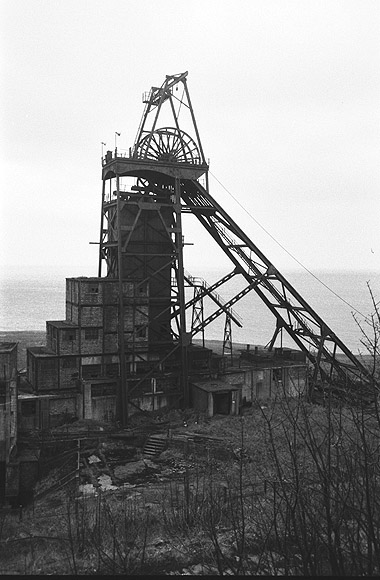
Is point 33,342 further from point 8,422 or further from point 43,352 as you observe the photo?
point 8,422

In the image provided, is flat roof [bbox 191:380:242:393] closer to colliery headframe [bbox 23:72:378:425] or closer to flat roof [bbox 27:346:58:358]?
colliery headframe [bbox 23:72:378:425]

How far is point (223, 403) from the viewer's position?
27.4 m

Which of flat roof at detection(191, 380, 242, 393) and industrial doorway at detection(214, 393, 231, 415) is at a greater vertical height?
flat roof at detection(191, 380, 242, 393)

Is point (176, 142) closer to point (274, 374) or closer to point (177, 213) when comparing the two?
point (177, 213)

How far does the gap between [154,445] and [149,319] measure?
7.77 m

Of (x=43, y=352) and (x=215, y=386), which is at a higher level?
(x=43, y=352)

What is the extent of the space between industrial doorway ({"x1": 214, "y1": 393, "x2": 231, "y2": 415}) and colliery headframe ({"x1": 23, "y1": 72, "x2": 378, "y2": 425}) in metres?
0.06

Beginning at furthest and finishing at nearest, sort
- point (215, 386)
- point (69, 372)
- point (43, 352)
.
→ point (215, 386) < point (43, 352) < point (69, 372)

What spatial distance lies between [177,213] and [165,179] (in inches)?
135

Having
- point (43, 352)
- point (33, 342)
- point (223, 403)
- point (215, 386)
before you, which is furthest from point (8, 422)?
point (33, 342)

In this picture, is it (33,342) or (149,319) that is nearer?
(149,319)

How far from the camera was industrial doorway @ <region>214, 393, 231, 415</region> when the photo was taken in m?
27.3

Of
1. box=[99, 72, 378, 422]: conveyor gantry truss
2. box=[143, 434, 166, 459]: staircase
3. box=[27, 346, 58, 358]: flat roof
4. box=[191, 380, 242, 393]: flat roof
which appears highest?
box=[99, 72, 378, 422]: conveyor gantry truss

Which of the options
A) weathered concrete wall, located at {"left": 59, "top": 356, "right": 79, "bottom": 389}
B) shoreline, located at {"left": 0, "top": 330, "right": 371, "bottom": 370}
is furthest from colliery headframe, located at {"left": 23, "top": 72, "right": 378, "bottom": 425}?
shoreline, located at {"left": 0, "top": 330, "right": 371, "bottom": 370}
